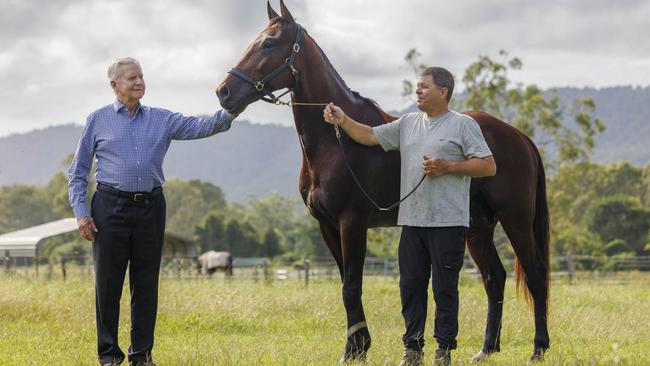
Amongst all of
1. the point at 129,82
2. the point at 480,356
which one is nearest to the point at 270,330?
the point at 480,356

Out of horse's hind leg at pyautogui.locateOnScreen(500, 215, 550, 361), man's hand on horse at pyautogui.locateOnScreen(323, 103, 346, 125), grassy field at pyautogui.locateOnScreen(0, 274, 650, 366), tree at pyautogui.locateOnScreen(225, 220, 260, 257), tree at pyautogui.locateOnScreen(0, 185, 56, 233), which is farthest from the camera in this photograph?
tree at pyautogui.locateOnScreen(0, 185, 56, 233)

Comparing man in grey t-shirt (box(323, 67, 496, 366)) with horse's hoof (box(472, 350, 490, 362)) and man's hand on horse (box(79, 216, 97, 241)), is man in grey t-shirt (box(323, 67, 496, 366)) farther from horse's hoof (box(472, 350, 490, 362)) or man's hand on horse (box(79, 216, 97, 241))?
man's hand on horse (box(79, 216, 97, 241))

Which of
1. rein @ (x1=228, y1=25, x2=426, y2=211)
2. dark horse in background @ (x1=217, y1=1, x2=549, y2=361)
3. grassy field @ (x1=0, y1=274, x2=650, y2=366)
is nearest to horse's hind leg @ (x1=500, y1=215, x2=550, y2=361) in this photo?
dark horse in background @ (x1=217, y1=1, x2=549, y2=361)

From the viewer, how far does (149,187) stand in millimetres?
5461

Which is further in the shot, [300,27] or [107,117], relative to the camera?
[300,27]

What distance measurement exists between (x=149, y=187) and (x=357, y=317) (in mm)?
1911

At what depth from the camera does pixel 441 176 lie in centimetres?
542

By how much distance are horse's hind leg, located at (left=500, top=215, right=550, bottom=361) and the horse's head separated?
232 centimetres

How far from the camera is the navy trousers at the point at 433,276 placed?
5402mm

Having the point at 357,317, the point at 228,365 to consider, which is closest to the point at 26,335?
the point at 228,365

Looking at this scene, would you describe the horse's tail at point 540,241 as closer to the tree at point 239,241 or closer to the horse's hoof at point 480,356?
the horse's hoof at point 480,356

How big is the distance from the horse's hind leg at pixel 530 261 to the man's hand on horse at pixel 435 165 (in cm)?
188

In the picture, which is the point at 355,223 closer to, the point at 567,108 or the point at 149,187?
the point at 149,187

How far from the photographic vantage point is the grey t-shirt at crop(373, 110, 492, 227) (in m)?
5.38
